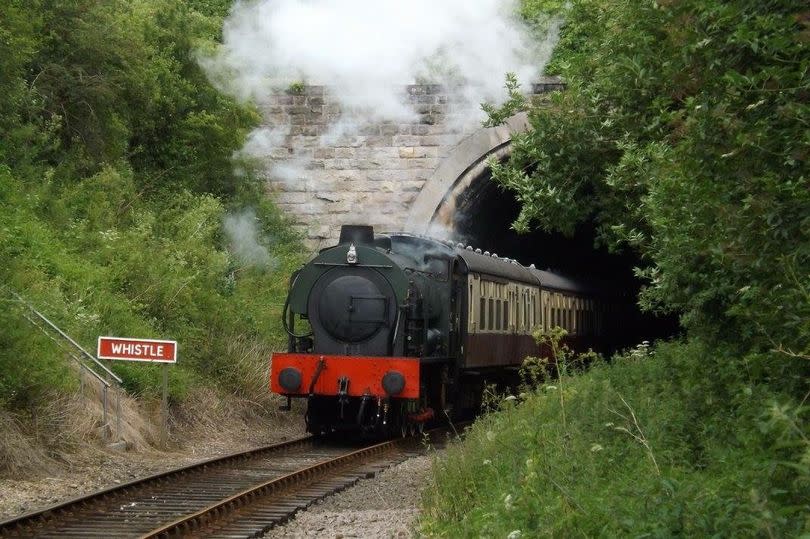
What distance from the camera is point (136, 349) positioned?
14.3 metres

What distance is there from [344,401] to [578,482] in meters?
7.48

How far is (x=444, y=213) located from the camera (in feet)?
83.8

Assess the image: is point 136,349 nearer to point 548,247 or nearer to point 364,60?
point 364,60

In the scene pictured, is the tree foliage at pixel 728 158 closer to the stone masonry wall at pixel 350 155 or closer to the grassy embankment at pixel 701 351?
the grassy embankment at pixel 701 351

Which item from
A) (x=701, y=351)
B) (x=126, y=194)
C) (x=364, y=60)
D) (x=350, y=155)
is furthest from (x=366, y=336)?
(x=364, y=60)

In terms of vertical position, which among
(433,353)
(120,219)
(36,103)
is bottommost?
(433,353)

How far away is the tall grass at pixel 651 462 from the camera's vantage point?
234 inches

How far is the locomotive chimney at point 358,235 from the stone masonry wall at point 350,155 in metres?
8.77

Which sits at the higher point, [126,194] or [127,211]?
[126,194]

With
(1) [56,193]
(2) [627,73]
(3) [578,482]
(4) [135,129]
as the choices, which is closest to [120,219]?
(1) [56,193]

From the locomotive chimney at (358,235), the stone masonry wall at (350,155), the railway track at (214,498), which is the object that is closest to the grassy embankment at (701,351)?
the railway track at (214,498)

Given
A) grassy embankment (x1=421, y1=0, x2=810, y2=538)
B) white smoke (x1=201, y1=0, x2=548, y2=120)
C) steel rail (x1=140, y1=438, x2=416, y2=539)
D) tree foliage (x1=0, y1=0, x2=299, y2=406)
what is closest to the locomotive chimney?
steel rail (x1=140, y1=438, x2=416, y2=539)

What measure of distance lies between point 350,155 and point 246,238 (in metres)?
2.91

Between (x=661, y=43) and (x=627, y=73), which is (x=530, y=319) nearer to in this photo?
(x=627, y=73)
